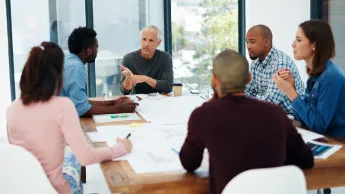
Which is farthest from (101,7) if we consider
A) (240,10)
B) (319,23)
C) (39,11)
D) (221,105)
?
(221,105)

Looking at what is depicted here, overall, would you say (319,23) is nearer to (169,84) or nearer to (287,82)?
(287,82)

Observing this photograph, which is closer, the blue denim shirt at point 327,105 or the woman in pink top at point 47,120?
the woman in pink top at point 47,120

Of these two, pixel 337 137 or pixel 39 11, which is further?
pixel 39 11

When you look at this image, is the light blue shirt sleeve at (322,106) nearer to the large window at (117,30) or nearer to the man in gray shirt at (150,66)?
the man in gray shirt at (150,66)

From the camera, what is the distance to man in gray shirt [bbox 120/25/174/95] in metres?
4.24

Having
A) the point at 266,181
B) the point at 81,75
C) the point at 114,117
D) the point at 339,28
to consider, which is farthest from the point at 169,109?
the point at 339,28

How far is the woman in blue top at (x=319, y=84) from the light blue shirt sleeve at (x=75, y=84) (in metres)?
1.27

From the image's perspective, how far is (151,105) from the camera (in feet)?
11.6

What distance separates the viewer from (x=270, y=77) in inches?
138

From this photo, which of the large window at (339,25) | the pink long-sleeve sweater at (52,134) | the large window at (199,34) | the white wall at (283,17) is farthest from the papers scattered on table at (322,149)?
the large window at (199,34)

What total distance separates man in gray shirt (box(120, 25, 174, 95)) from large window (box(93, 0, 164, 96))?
204 cm

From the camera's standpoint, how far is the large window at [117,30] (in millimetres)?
6512

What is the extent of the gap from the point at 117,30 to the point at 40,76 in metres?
4.63

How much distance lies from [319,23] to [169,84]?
192 centimetres
